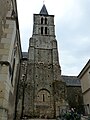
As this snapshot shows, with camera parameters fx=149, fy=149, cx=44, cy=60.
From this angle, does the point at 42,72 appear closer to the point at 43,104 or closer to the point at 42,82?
the point at 42,82

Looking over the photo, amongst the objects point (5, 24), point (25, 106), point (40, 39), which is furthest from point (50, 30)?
point (5, 24)

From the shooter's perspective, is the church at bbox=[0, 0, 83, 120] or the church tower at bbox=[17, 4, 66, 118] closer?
the church at bbox=[0, 0, 83, 120]

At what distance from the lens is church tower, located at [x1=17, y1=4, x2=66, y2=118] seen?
22.2 metres

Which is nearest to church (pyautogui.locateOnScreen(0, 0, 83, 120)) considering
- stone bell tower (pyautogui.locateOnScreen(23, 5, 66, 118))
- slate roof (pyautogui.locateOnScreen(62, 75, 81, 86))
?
stone bell tower (pyautogui.locateOnScreen(23, 5, 66, 118))

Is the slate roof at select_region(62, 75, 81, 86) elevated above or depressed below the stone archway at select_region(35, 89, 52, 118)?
above

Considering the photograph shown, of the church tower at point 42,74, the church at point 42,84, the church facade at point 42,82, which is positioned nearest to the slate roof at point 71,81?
the church facade at point 42,82

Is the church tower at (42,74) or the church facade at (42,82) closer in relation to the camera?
the church facade at (42,82)

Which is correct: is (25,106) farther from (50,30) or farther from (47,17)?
(47,17)

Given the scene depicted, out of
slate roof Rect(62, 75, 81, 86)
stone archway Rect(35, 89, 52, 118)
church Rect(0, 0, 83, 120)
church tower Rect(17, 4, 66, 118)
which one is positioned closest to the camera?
church Rect(0, 0, 83, 120)

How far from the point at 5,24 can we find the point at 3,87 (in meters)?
3.59

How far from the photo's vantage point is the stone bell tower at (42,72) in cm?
2217

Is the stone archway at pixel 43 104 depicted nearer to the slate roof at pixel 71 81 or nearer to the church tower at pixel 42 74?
the church tower at pixel 42 74

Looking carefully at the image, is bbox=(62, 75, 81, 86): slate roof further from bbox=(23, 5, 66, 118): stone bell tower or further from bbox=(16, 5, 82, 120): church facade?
bbox=(23, 5, 66, 118): stone bell tower

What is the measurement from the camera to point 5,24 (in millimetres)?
8156
